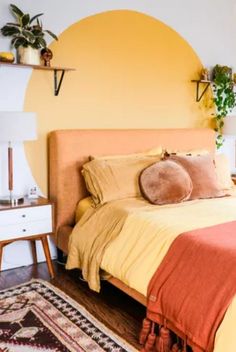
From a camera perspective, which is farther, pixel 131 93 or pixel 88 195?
pixel 131 93

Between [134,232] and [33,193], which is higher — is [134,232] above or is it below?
below

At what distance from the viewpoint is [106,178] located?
3115 millimetres

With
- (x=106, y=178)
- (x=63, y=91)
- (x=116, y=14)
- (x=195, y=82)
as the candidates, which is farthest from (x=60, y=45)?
(x=195, y=82)

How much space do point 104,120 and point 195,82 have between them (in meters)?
1.22

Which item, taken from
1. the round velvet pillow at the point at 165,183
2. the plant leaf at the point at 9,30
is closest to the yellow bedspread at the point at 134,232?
the round velvet pillow at the point at 165,183

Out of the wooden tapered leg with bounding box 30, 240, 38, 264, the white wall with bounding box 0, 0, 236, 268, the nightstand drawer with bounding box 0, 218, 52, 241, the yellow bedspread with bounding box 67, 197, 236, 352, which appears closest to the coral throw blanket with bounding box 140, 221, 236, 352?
the yellow bedspread with bounding box 67, 197, 236, 352

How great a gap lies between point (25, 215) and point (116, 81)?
5.00ft

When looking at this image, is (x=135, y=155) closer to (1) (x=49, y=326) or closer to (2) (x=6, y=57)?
(2) (x=6, y=57)

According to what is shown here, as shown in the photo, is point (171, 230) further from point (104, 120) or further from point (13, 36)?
point (13, 36)

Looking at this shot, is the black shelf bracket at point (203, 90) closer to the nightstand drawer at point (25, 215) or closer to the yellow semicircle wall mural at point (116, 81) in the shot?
the yellow semicircle wall mural at point (116, 81)

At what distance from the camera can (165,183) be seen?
2988mm

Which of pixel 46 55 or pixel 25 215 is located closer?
pixel 25 215

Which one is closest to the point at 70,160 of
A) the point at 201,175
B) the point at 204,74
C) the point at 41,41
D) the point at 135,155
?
the point at 135,155

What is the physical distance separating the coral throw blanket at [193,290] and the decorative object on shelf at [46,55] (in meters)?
1.82
